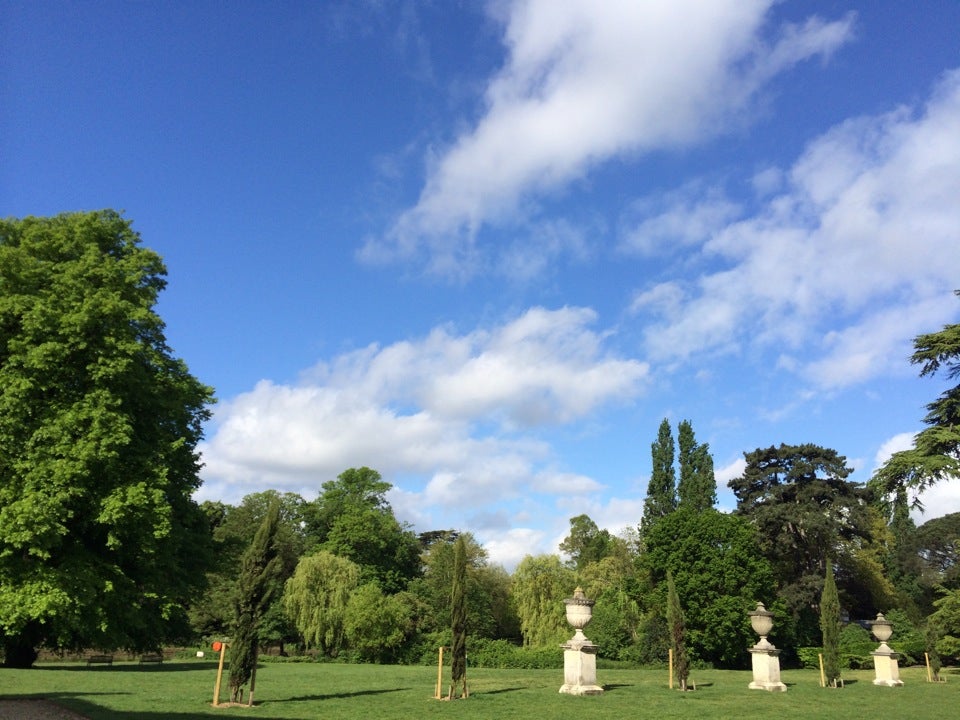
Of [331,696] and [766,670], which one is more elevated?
[766,670]

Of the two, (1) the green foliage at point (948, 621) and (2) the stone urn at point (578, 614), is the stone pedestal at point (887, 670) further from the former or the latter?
(2) the stone urn at point (578, 614)

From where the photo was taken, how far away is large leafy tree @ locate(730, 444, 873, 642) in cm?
4428

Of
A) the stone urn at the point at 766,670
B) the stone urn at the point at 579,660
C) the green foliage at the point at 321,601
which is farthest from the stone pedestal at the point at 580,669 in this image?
the green foliage at the point at 321,601

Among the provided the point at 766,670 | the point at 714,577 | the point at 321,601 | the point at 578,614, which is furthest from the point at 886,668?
the point at 321,601

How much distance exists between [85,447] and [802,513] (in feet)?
135

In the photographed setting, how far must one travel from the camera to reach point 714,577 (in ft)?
129

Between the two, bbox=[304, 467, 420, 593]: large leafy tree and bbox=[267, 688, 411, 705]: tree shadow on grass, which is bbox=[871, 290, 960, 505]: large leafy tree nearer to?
A: bbox=[267, 688, 411, 705]: tree shadow on grass

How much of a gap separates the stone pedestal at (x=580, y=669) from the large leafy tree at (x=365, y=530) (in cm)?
3396

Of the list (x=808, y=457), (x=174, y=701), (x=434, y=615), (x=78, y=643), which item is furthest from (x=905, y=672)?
(x=78, y=643)

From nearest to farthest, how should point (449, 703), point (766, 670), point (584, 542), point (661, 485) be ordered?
point (449, 703)
point (766, 670)
point (661, 485)
point (584, 542)

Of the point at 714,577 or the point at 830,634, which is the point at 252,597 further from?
the point at 714,577

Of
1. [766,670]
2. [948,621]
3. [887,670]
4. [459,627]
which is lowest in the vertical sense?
[887,670]

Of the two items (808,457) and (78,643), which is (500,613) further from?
(78,643)

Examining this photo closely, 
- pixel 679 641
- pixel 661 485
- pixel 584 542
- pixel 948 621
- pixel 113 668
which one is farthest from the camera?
pixel 584 542
